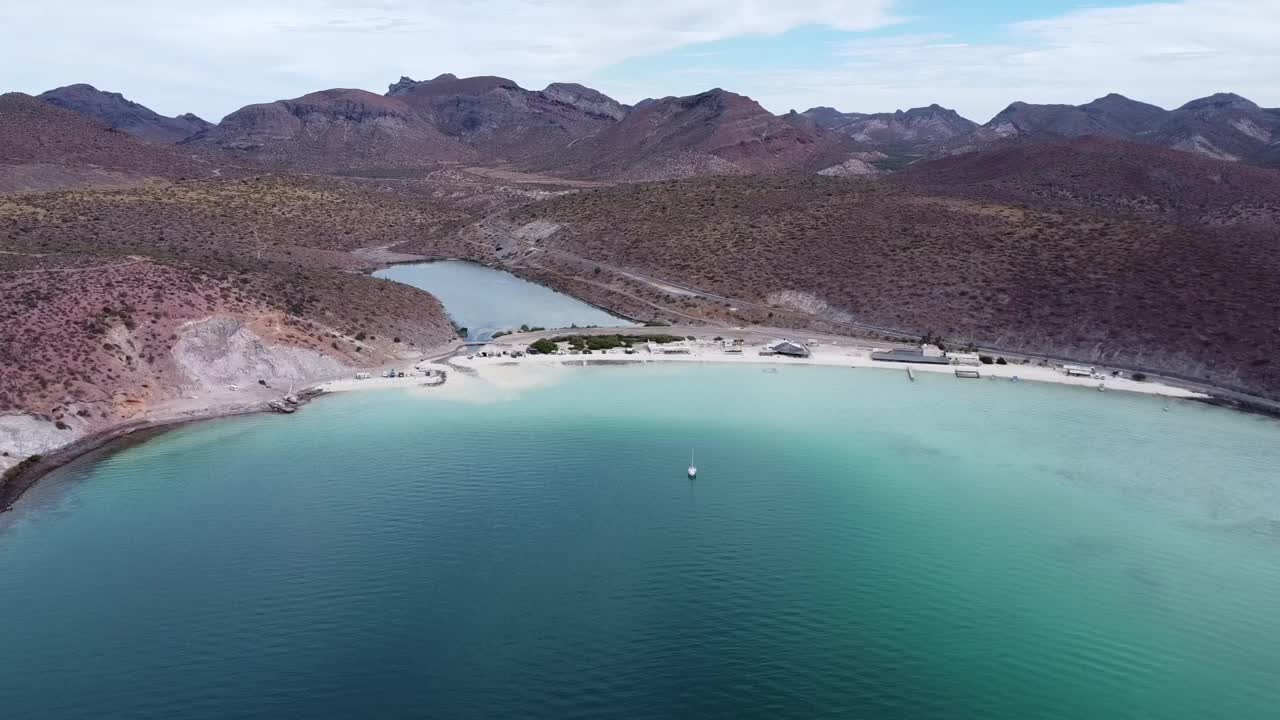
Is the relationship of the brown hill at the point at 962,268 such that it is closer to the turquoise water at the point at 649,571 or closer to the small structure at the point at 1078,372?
the small structure at the point at 1078,372

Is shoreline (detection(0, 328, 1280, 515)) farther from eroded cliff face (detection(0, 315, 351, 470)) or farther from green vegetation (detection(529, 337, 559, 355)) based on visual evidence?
green vegetation (detection(529, 337, 559, 355))

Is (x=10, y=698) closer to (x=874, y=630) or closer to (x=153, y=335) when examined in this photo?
(x=874, y=630)

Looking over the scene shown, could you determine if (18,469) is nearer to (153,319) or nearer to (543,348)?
(153,319)

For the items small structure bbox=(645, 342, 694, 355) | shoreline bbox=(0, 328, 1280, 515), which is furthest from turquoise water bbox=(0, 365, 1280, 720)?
small structure bbox=(645, 342, 694, 355)

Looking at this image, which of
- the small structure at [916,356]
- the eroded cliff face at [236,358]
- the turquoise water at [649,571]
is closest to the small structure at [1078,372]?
the small structure at [916,356]

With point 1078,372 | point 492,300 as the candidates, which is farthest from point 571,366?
point 1078,372

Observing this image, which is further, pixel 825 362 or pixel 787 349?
pixel 787 349
